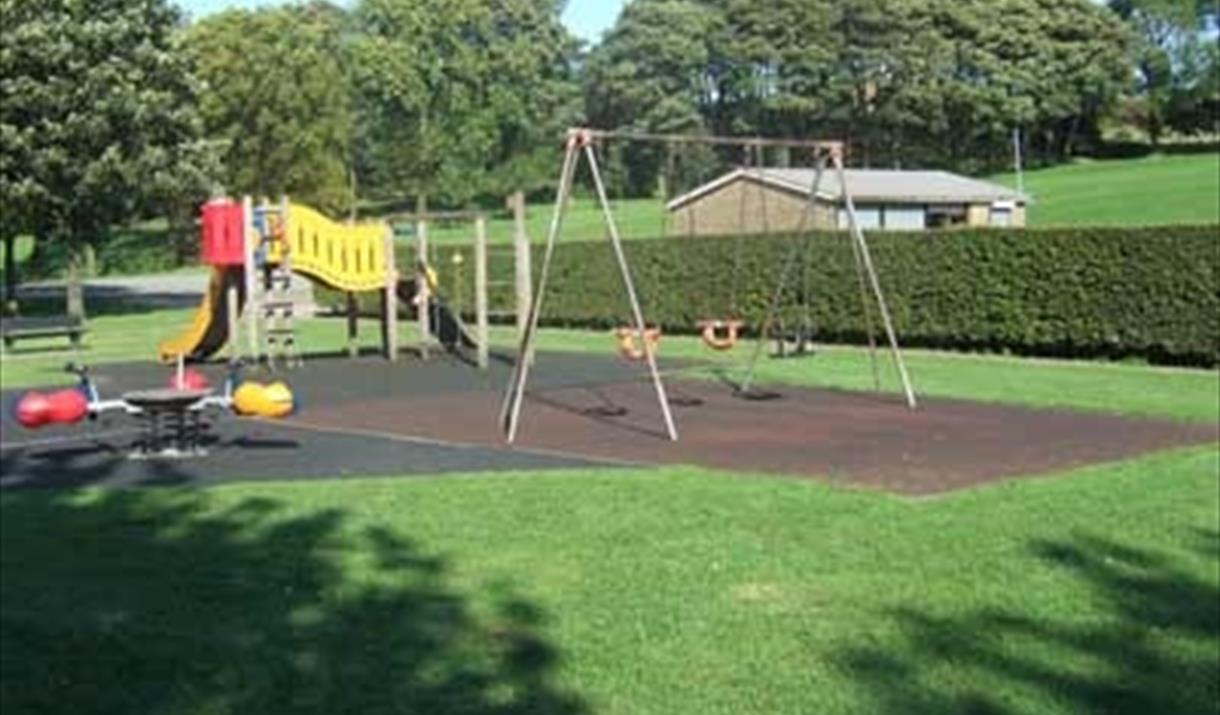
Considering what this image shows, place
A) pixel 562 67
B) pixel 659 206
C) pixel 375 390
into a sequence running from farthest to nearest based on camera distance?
pixel 562 67, pixel 659 206, pixel 375 390

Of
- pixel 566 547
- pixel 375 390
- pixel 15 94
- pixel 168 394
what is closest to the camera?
pixel 566 547

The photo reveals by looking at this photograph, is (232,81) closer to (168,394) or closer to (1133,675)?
(168,394)

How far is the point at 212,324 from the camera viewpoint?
2348 centimetres

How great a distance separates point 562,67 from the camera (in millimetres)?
67062

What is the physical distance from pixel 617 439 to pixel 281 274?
1033 cm

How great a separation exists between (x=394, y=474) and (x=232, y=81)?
4401cm

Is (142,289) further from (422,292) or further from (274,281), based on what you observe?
(274,281)

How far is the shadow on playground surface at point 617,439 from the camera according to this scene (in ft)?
38.1

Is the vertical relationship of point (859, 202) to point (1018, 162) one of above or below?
below

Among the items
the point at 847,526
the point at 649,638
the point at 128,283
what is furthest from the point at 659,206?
the point at 649,638

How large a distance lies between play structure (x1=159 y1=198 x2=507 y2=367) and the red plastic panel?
0.01 metres

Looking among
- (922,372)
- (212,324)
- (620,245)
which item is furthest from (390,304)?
(922,372)

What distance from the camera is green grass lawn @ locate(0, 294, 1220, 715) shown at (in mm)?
5824

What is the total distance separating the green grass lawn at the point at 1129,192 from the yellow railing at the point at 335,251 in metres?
18.2
